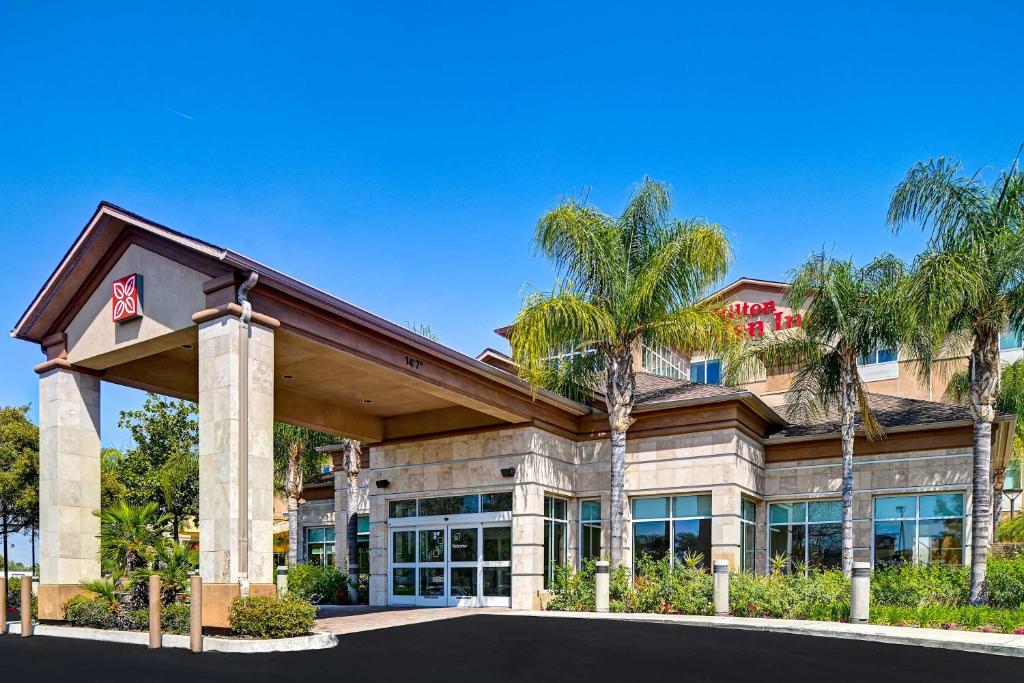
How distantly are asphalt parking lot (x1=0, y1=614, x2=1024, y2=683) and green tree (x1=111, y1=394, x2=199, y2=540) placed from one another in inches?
789

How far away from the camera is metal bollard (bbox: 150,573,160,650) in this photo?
551 inches

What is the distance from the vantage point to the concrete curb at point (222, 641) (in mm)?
13227

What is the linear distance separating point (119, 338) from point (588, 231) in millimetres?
10789

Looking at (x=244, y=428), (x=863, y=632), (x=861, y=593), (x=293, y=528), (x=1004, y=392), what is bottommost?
(x=293, y=528)

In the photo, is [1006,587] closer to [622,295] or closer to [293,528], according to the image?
[622,295]

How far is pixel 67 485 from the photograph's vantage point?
58.8 ft

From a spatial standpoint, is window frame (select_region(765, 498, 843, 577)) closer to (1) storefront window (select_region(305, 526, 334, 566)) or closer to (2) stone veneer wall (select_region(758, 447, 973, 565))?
(2) stone veneer wall (select_region(758, 447, 973, 565))

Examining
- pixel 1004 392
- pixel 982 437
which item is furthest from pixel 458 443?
pixel 1004 392

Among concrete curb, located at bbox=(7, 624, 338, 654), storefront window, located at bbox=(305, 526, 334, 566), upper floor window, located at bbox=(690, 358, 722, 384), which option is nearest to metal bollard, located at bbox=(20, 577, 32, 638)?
concrete curb, located at bbox=(7, 624, 338, 654)

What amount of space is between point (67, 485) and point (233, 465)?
5.94m

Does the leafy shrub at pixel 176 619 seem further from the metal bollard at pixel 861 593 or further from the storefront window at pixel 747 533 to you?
the storefront window at pixel 747 533

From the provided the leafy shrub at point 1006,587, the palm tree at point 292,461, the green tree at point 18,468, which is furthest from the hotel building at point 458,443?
the palm tree at point 292,461

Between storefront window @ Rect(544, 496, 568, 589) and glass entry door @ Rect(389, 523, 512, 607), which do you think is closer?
glass entry door @ Rect(389, 523, 512, 607)

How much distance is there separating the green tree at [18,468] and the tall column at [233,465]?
15.6m
